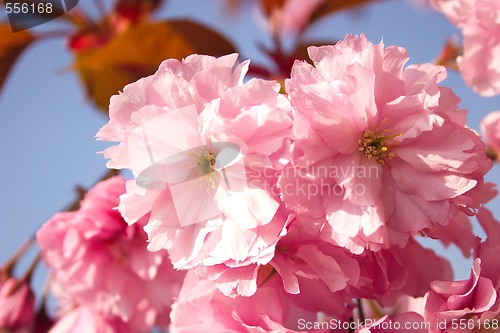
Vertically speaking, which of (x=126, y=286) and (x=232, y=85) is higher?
(x=232, y=85)

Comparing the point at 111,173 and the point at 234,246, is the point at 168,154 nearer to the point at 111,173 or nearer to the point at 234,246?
the point at 234,246

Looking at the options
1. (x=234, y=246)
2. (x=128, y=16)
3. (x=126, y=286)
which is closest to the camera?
(x=234, y=246)

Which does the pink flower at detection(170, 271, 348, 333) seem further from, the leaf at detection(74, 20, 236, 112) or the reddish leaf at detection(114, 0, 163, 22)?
the reddish leaf at detection(114, 0, 163, 22)

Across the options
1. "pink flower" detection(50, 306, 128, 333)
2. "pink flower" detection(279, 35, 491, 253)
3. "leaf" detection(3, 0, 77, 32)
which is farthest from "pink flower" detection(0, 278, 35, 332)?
"pink flower" detection(279, 35, 491, 253)

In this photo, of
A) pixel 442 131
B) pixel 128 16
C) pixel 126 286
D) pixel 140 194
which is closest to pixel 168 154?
pixel 140 194

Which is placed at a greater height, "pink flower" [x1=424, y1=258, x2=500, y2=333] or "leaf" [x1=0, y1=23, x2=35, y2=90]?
"leaf" [x1=0, y1=23, x2=35, y2=90]

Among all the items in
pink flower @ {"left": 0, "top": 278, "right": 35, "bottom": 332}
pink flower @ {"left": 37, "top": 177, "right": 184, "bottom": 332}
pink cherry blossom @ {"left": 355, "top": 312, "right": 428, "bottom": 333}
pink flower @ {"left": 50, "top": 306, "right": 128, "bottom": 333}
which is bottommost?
pink flower @ {"left": 0, "top": 278, "right": 35, "bottom": 332}

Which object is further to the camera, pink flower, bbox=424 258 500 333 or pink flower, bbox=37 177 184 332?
pink flower, bbox=37 177 184 332
